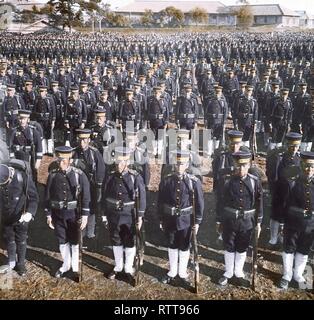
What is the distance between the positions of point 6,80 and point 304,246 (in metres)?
14.2

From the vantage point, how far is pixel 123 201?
5.86m

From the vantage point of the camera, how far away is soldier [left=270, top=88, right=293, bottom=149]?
34.9 ft

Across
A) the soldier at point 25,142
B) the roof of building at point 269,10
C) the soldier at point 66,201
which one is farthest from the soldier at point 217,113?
the roof of building at point 269,10

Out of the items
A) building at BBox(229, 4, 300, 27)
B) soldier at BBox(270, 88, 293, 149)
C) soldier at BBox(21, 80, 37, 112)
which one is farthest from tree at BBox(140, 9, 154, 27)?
soldier at BBox(270, 88, 293, 149)

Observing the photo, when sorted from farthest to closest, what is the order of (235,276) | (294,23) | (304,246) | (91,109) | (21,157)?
(294,23) → (91,109) → (21,157) → (235,276) → (304,246)

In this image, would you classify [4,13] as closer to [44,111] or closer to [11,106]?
[44,111]

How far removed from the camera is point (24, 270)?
6238 millimetres

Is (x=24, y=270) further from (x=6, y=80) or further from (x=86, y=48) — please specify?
(x=86, y=48)

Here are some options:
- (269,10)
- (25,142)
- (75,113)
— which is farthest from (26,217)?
(269,10)

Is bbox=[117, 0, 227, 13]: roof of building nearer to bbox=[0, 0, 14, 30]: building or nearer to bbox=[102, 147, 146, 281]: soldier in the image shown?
bbox=[0, 0, 14, 30]: building

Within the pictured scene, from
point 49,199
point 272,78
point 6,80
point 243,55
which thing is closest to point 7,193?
point 49,199

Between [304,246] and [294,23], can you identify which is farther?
[294,23]

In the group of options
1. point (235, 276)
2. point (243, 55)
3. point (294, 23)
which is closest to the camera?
point (235, 276)

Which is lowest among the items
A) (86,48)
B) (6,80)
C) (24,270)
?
(24,270)
